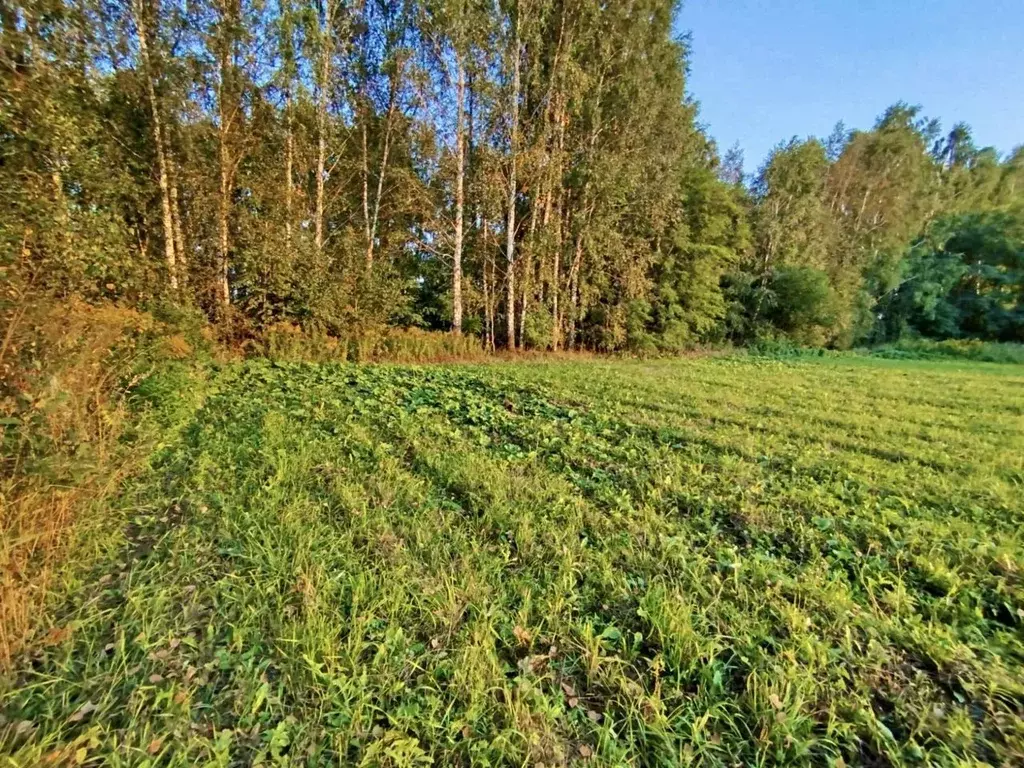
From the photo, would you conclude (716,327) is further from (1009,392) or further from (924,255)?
(924,255)

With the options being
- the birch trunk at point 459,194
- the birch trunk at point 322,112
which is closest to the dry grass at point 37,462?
the birch trunk at point 322,112

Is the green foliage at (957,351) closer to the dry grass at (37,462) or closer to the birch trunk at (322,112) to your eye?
the birch trunk at (322,112)

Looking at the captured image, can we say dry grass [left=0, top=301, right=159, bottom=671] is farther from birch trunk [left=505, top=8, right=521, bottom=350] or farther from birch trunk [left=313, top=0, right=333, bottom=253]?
birch trunk [left=505, top=8, right=521, bottom=350]

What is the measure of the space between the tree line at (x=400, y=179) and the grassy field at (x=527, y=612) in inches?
74.3

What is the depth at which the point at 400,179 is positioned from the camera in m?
12.5

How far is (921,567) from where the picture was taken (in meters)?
2.51

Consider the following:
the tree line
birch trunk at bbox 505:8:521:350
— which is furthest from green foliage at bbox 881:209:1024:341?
birch trunk at bbox 505:8:521:350

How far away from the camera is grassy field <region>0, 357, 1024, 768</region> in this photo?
1477 millimetres

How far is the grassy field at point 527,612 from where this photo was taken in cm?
148

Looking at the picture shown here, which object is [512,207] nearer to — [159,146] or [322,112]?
[322,112]

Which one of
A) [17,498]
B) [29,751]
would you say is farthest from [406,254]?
[29,751]

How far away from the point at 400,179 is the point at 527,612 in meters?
13.0

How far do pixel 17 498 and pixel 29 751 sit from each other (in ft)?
4.21

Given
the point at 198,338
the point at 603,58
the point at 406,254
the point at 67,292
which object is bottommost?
the point at 198,338
